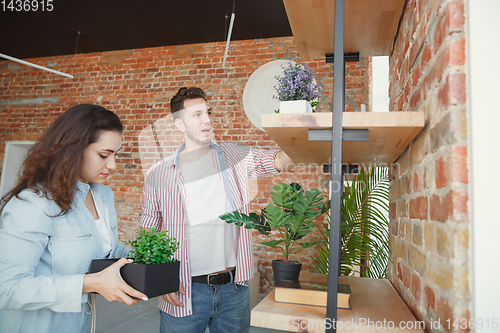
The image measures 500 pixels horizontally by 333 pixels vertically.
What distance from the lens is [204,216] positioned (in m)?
1.80

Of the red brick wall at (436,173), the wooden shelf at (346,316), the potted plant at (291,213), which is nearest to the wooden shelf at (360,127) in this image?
the red brick wall at (436,173)

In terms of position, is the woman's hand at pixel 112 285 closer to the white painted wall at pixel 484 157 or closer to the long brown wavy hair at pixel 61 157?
the long brown wavy hair at pixel 61 157

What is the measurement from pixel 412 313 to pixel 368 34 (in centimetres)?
96

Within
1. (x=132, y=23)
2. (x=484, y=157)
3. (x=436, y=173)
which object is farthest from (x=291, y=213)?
(x=132, y=23)

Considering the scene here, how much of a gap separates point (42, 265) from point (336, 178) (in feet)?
3.24

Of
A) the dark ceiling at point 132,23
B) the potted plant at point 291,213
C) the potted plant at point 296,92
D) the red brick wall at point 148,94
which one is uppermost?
the dark ceiling at point 132,23

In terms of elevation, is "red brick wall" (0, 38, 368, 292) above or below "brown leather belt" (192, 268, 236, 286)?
above

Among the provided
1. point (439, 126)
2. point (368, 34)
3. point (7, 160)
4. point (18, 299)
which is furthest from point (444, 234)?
point (7, 160)

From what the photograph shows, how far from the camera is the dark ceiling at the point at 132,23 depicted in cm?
349

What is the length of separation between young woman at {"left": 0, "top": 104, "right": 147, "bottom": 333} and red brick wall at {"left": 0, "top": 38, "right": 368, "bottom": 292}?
9.03 ft

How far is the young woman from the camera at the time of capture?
3.23 feet

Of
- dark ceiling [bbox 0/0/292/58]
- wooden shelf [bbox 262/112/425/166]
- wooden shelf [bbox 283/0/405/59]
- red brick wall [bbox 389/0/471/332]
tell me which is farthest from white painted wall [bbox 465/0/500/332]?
dark ceiling [bbox 0/0/292/58]

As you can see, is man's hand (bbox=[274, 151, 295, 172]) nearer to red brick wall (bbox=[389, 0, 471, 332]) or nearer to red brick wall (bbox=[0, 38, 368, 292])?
red brick wall (bbox=[389, 0, 471, 332])

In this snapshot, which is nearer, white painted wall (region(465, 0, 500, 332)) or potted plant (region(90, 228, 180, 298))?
white painted wall (region(465, 0, 500, 332))
